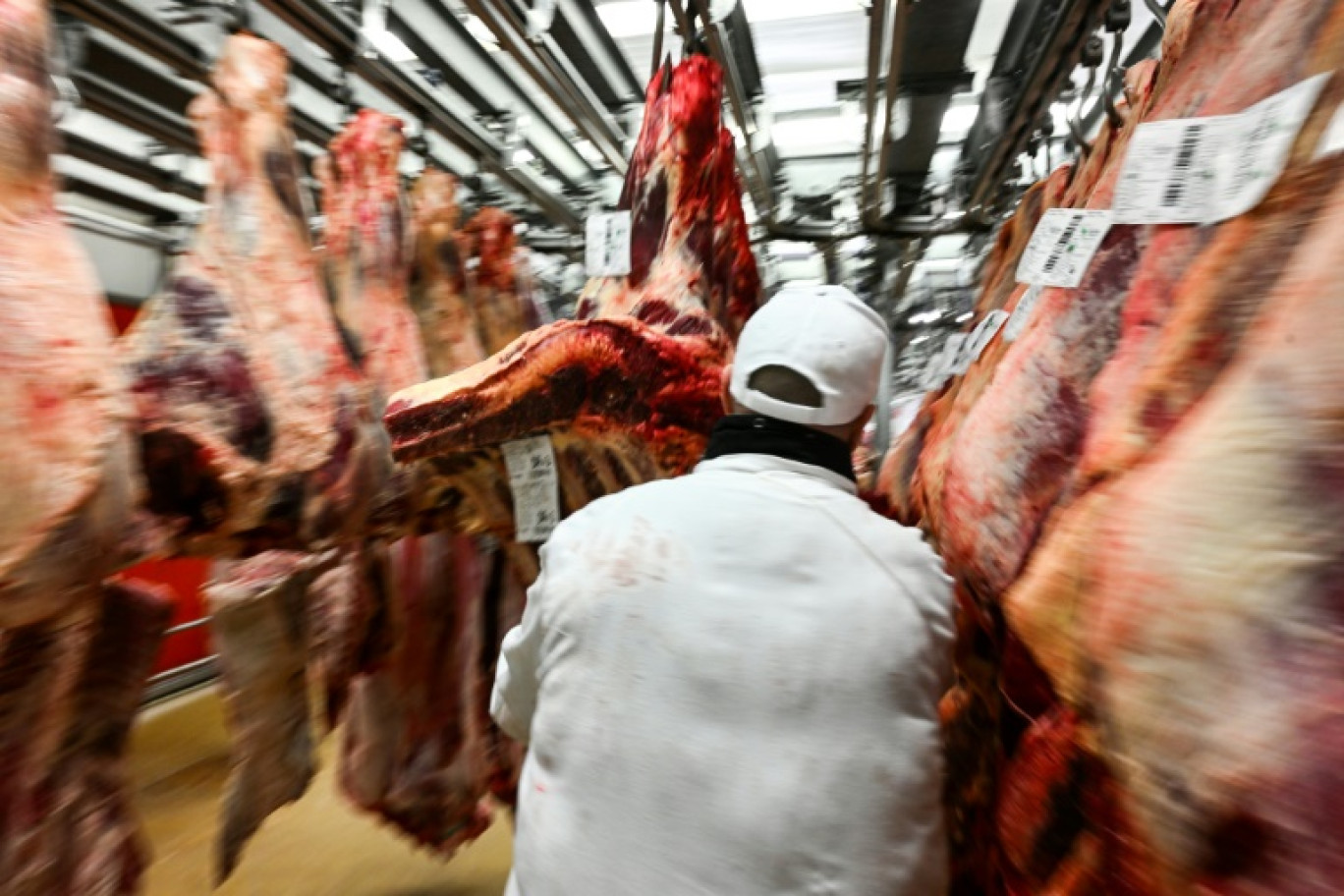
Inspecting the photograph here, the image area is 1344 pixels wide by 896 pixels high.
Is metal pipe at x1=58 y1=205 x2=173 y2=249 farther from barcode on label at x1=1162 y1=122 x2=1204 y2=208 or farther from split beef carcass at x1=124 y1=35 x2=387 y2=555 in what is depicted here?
barcode on label at x1=1162 y1=122 x2=1204 y2=208

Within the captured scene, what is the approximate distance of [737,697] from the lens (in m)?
1.00

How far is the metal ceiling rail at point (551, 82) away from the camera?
176 centimetres

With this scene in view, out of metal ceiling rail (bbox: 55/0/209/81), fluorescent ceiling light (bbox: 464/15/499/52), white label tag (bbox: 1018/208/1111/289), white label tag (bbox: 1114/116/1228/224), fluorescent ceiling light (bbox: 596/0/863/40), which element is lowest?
white label tag (bbox: 1018/208/1111/289)

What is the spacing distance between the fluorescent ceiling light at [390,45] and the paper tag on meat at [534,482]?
3.56 feet

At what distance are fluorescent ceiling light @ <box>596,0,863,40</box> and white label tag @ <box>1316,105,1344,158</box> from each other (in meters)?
1.69

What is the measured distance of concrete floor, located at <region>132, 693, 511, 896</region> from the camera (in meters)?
2.65

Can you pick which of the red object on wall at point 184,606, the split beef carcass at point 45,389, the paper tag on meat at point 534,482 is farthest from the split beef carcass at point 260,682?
the red object on wall at point 184,606

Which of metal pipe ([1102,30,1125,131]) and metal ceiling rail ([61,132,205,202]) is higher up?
metal pipe ([1102,30,1125,131])

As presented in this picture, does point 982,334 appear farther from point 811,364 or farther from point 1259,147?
point 1259,147

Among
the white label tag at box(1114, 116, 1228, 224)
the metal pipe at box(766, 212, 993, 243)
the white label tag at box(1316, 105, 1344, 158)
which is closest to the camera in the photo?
the white label tag at box(1316, 105, 1344, 158)

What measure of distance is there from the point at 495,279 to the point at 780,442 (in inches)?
74.3

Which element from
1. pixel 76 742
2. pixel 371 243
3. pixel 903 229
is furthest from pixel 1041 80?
pixel 76 742

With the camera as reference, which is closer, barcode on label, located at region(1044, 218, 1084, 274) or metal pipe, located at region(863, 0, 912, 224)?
barcode on label, located at region(1044, 218, 1084, 274)

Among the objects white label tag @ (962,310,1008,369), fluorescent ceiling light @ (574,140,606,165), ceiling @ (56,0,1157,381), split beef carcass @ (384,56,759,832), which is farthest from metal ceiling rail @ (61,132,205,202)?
white label tag @ (962,310,1008,369)
